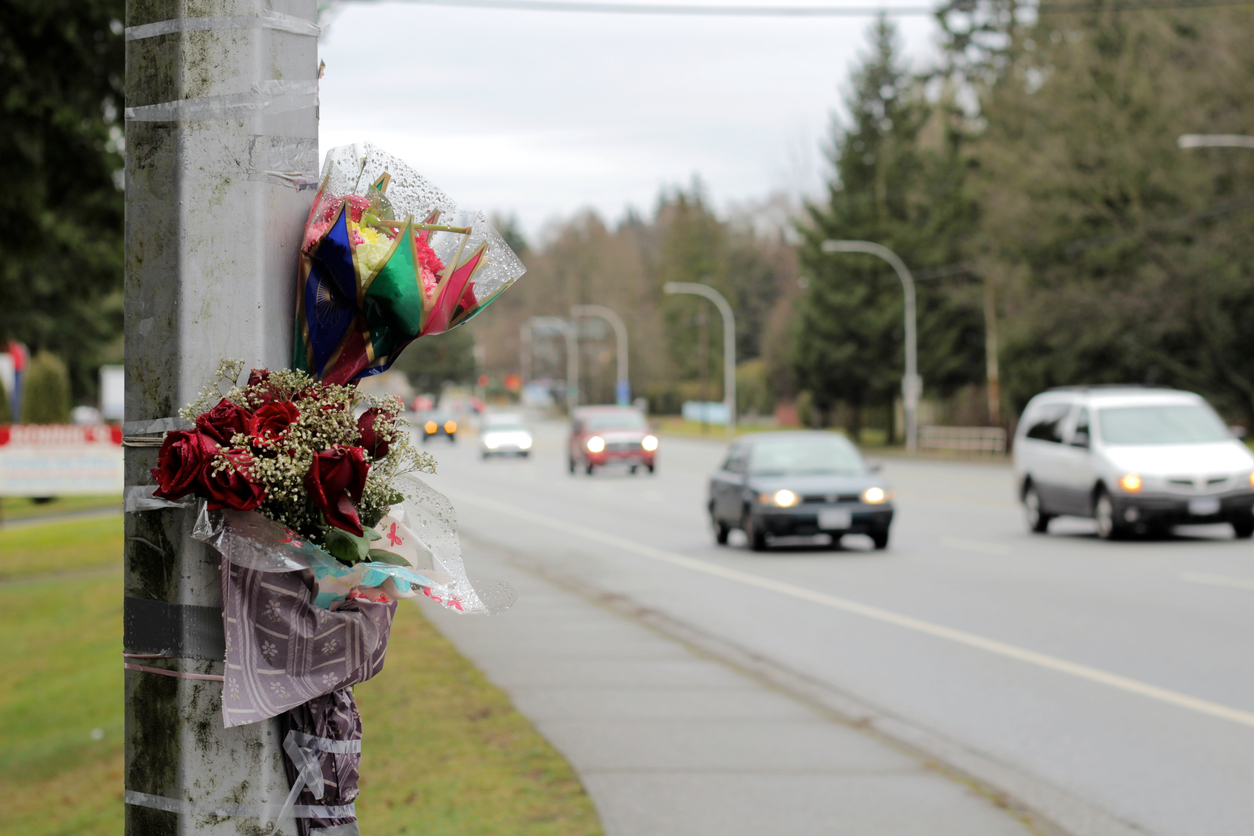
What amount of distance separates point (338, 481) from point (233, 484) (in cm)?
17

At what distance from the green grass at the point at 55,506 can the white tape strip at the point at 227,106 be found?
29.5 meters

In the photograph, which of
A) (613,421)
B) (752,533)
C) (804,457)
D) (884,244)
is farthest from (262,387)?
(884,244)

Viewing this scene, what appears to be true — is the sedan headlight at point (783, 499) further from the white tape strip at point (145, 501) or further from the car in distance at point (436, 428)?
the white tape strip at point (145, 501)

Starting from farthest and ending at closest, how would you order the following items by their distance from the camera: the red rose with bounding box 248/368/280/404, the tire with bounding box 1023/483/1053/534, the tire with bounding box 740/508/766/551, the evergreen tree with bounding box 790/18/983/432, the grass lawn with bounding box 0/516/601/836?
the evergreen tree with bounding box 790/18/983/432
the tire with bounding box 1023/483/1053/534
the tire with bounding box 740/508/766/551
the grass lawn with bounding box 0/516/601/836
the red rose with bounding box 248/368/280/404

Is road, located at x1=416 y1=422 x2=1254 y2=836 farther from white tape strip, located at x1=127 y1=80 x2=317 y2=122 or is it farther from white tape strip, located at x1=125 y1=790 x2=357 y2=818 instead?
white tape strip, located at x1=127 y1=80 x2=317 y2=122

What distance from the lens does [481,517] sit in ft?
81.7

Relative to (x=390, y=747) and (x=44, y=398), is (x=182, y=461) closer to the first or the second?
(x=390, y=747)

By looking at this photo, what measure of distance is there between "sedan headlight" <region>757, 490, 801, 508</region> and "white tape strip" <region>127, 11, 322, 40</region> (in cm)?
1504

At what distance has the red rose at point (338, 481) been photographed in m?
2.33

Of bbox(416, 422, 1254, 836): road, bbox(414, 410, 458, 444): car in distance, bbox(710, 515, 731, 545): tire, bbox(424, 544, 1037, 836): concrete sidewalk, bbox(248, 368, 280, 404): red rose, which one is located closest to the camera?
bbox(248, 368, 280, 404): red rose

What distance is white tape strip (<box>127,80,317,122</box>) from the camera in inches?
93.7

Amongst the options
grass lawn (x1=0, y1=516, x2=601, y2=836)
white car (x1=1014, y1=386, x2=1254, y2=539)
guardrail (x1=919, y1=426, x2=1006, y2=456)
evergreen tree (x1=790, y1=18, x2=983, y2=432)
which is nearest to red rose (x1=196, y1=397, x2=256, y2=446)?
grass lawn (x1=0, y1=516, x2=601, y2=836)

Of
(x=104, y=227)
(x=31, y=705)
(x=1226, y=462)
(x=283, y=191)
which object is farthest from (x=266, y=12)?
(x=1226, y=462)

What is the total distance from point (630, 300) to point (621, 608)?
111253mm
